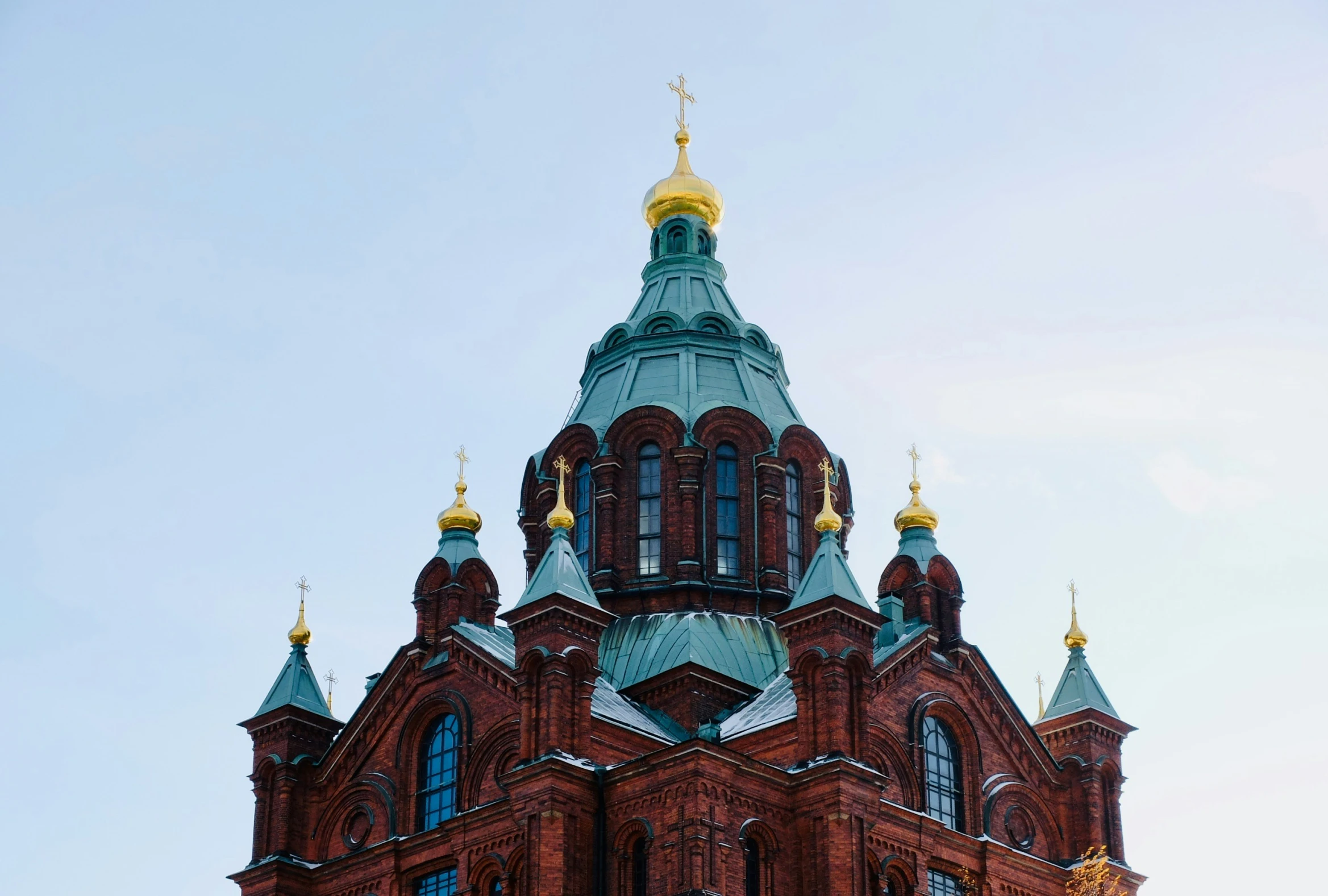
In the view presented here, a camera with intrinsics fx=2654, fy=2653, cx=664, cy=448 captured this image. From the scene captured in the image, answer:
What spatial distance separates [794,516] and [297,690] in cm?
1169

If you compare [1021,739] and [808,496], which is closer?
[1021,739]

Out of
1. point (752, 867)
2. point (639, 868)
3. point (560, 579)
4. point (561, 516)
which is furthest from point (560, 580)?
point (752, 867)

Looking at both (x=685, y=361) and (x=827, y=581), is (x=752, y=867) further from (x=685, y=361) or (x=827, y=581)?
(x=685, y=361)

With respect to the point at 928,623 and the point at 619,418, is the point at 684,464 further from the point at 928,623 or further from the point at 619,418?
the point at 928,623

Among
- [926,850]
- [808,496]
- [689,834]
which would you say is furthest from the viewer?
[808,496]

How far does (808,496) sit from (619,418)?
4622 mm

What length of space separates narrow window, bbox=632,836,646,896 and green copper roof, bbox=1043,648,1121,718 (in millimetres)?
11307

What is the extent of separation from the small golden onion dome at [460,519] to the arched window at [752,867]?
11349 mm

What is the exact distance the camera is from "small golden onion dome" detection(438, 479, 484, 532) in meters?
57.2

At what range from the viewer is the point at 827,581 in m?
51.2

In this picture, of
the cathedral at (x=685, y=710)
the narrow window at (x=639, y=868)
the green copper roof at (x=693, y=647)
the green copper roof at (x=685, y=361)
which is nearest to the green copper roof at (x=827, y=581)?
the cathedral at (x=685, y=710)

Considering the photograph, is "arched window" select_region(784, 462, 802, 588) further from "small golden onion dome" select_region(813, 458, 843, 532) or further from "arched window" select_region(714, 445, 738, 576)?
"small golden onion dome" select_region(813, 458, 843, 532)

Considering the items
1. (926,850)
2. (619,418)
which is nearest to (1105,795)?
(926,850)

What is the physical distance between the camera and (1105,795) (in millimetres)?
55844
